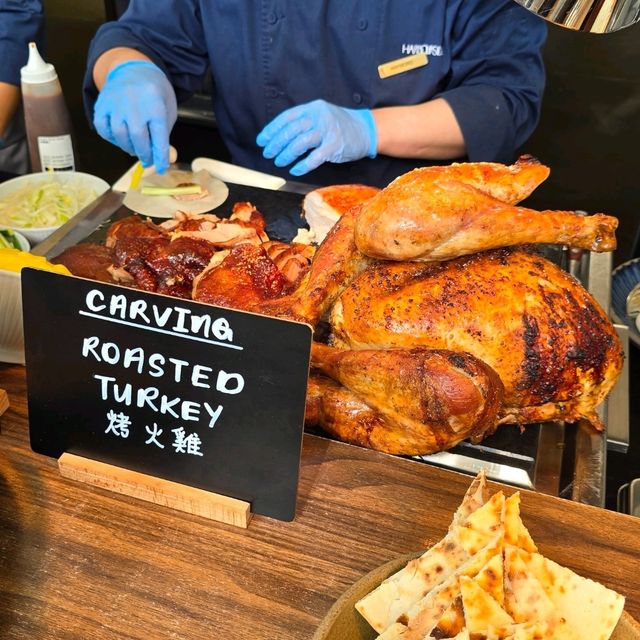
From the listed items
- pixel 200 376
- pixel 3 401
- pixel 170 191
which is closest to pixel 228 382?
pixel 200 376

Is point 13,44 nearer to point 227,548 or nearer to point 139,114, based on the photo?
point 139,114

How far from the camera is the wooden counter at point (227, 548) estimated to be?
94cm

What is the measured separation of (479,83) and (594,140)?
2367 millimetres

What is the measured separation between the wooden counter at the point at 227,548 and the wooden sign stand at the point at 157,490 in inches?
0.6

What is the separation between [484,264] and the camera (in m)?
1.39

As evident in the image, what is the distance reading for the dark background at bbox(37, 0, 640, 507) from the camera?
4.30 m

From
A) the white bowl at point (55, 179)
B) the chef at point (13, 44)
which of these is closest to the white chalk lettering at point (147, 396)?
the white bowl at point (55, 179)

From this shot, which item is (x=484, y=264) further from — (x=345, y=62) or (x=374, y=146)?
(x=345, y=62)

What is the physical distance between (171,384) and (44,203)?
1635mm

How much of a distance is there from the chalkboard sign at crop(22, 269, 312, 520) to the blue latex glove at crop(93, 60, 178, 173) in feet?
4.14

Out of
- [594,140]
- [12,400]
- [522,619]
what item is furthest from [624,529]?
[594,140]

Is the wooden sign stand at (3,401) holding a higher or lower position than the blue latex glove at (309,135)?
lower

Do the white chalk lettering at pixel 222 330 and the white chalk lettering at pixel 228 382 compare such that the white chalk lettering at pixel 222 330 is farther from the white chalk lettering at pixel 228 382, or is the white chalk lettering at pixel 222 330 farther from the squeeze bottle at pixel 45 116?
the squeeze bottle at pixel 45 116

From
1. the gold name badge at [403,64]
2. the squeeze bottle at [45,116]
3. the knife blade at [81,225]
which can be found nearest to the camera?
the knife blade at [81,225]
